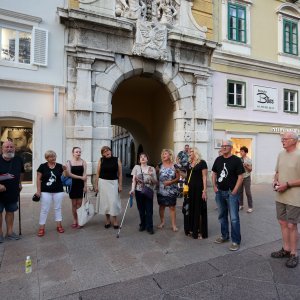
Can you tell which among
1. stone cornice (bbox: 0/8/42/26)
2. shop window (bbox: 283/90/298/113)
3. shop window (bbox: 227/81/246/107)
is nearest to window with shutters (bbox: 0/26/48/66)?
stone cornice (bbox: 0/8/42/26)

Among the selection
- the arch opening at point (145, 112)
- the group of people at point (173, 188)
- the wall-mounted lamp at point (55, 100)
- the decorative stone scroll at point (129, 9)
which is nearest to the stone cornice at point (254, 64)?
the arch opening at point (145, 112)

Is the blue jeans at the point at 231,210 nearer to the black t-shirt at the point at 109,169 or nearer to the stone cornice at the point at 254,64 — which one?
the black t-shirt at the point at 109,169

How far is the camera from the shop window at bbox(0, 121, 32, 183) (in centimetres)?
901

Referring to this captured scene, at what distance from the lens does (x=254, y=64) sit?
12.9m

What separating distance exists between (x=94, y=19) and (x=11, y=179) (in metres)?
6.79

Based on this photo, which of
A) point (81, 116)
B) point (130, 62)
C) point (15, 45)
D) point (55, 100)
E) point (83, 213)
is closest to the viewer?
point (83, 213)

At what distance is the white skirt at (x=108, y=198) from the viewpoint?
5762mm

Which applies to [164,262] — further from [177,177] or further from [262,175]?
[262,175]

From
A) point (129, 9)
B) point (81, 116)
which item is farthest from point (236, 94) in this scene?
point (81, 116)

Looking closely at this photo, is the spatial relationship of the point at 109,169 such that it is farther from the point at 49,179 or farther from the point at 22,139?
the point at 22,139

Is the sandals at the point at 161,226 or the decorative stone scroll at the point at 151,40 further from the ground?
the decorative stone scroll at the point at 151,40

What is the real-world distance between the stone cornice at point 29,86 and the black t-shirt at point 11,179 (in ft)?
15.1

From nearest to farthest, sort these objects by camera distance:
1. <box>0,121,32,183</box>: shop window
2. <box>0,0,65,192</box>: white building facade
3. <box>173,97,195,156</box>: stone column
→ <box>0,0,65,192</box>: white building facade → <box>0,121,32,183</box>: shop window → <box>173,97,195,156</box>: stone column

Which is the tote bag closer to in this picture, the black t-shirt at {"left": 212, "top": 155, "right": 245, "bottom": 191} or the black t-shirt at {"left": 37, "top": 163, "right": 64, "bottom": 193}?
the black t-shirt at {"left": 37, "top": 163, "right": 64, "bottom": 193}
